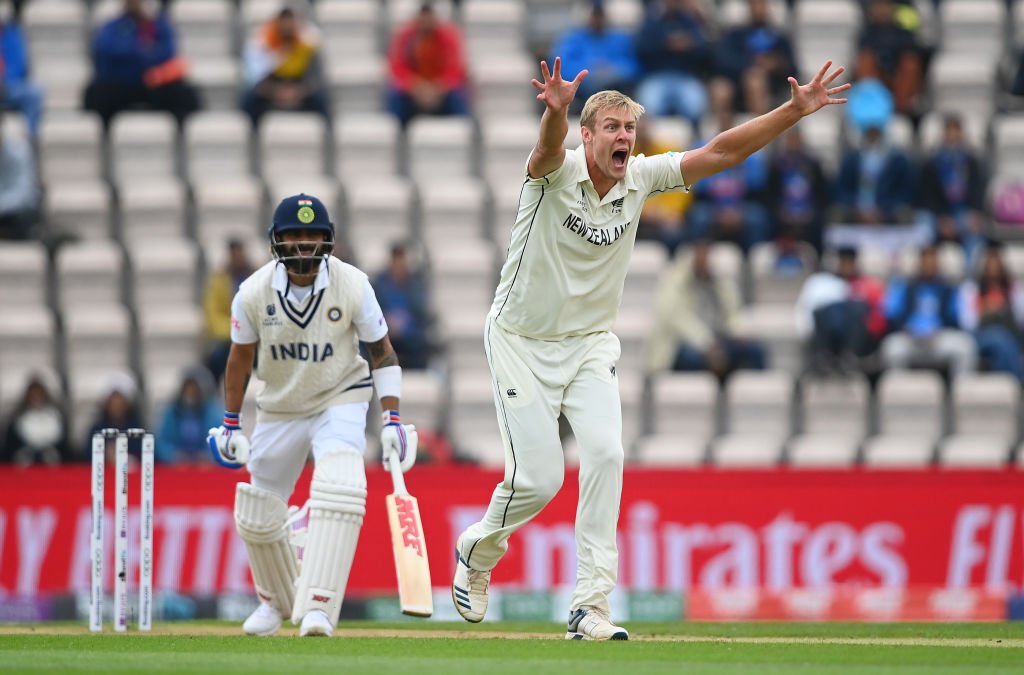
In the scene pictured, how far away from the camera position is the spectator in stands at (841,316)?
478 inches

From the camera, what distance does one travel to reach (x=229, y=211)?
13352 millimetres

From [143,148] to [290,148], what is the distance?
1180mm

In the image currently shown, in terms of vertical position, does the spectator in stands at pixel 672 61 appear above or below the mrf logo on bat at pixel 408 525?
above

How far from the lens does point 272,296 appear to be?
24.7 feet

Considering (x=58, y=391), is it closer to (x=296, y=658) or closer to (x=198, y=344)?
(x=198, y=344)

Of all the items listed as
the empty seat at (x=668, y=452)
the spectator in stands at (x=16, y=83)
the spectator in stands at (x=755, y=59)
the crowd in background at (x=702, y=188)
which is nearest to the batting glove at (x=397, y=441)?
the empty seat at (x=668, y=452)

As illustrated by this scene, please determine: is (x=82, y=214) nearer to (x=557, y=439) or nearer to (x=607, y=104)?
(x=557, y=439)

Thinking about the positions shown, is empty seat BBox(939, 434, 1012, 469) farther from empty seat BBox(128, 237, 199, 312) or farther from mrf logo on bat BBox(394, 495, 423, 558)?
empty seat BBox(128, 237, 199, 312)

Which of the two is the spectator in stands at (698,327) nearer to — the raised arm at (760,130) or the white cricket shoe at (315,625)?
the raised arm at (760,130)

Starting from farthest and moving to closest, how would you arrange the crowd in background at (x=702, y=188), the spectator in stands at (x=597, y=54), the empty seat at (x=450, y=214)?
1. the spectator in stands at (x=597, y=54)
2. the empty seat at (x=450, y=214)
3. the crowd in background at (x=702, y=188)

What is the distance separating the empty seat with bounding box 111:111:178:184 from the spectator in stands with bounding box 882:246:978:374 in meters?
5.77

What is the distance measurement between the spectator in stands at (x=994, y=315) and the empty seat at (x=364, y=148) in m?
4.61

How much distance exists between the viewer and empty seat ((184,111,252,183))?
13.7 metres

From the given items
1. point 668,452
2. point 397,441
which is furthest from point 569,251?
point 668,452
